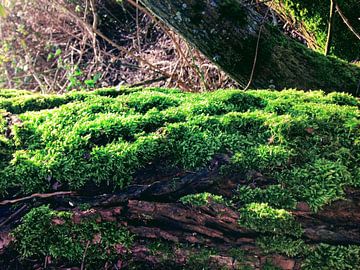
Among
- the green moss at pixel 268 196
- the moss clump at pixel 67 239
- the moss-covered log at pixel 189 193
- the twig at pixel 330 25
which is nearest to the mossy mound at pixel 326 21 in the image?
the twig at pixel 330 25

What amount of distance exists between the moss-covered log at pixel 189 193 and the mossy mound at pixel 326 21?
186 centimetres

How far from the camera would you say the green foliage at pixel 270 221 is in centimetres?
178

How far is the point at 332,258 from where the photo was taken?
1.77m

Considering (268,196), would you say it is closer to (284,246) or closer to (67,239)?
(284,246)

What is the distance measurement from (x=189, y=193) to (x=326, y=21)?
2.77 m

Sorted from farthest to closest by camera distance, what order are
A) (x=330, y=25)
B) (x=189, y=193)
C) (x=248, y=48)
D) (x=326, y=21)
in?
(x=326, y=21) < (x=330, y=25) < (x=248, y=48) < (x=189, y=193)

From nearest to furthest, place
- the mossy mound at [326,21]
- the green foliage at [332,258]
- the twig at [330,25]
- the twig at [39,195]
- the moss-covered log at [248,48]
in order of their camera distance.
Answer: the green foliage at [332,258], the twig at [39,195], the moss-covered log at [248,48], the twig at [330,25], the mossy mound at [326,21]

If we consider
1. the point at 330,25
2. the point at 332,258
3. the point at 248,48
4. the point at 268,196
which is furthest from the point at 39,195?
the point at 330,25

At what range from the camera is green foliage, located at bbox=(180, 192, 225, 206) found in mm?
1837

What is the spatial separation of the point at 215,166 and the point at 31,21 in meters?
6.29

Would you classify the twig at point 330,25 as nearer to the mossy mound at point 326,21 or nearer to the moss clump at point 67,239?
the mossy mound at point 326,21

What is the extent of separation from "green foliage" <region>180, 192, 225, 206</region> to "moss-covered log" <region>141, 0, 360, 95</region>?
1.58 m

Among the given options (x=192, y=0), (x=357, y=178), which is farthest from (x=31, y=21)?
(x=357, y=178)

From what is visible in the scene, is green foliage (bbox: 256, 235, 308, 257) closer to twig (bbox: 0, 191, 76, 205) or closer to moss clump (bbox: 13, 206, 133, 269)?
moss clump (bbox: 13, 206, 133, 269)
